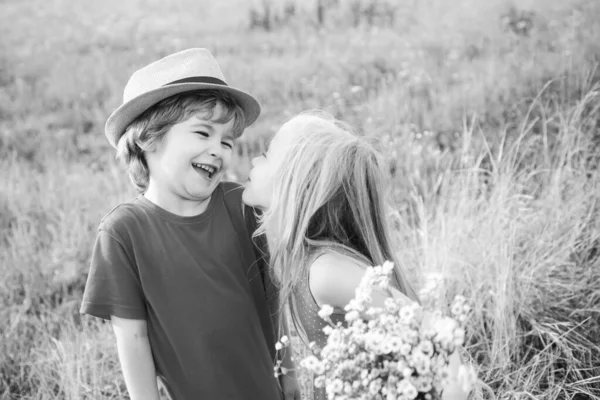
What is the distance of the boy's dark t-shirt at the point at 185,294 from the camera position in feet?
6.73

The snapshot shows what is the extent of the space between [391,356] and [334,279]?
0.55 metres

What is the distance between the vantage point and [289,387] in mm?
2482

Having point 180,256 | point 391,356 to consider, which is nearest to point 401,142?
point 180,256

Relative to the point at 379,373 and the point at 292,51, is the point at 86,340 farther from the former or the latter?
the point at 292,51

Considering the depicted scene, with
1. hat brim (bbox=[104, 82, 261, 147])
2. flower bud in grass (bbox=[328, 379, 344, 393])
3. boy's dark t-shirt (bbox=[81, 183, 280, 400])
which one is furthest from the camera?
hat brim (bbox=[104, 82, 261, 147])

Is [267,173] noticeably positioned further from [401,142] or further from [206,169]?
[401,142]

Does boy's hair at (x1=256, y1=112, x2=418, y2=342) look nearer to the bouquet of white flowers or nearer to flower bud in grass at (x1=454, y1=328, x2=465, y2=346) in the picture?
the bouquet of white flowers

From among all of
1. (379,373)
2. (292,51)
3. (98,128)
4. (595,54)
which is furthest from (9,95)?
(379,373)

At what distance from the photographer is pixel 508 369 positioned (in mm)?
2830

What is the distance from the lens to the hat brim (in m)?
2.16

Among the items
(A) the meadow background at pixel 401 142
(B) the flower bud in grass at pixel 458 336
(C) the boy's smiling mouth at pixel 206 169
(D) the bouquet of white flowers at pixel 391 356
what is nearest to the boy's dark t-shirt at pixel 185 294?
(C) the boy's smiling mouth at pixel 206 169

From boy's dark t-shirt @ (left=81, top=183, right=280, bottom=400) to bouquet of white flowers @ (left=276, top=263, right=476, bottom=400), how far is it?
81 centimetres

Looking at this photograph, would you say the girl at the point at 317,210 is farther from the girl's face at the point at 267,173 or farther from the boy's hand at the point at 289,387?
the boy's hand at the point at 289,387

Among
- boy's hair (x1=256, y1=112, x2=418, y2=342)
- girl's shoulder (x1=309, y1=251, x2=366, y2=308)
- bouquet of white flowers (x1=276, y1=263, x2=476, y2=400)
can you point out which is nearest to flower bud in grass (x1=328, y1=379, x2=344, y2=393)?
bouquet of white flowers (x1=276, y1=263, x2=476, y2=400)
